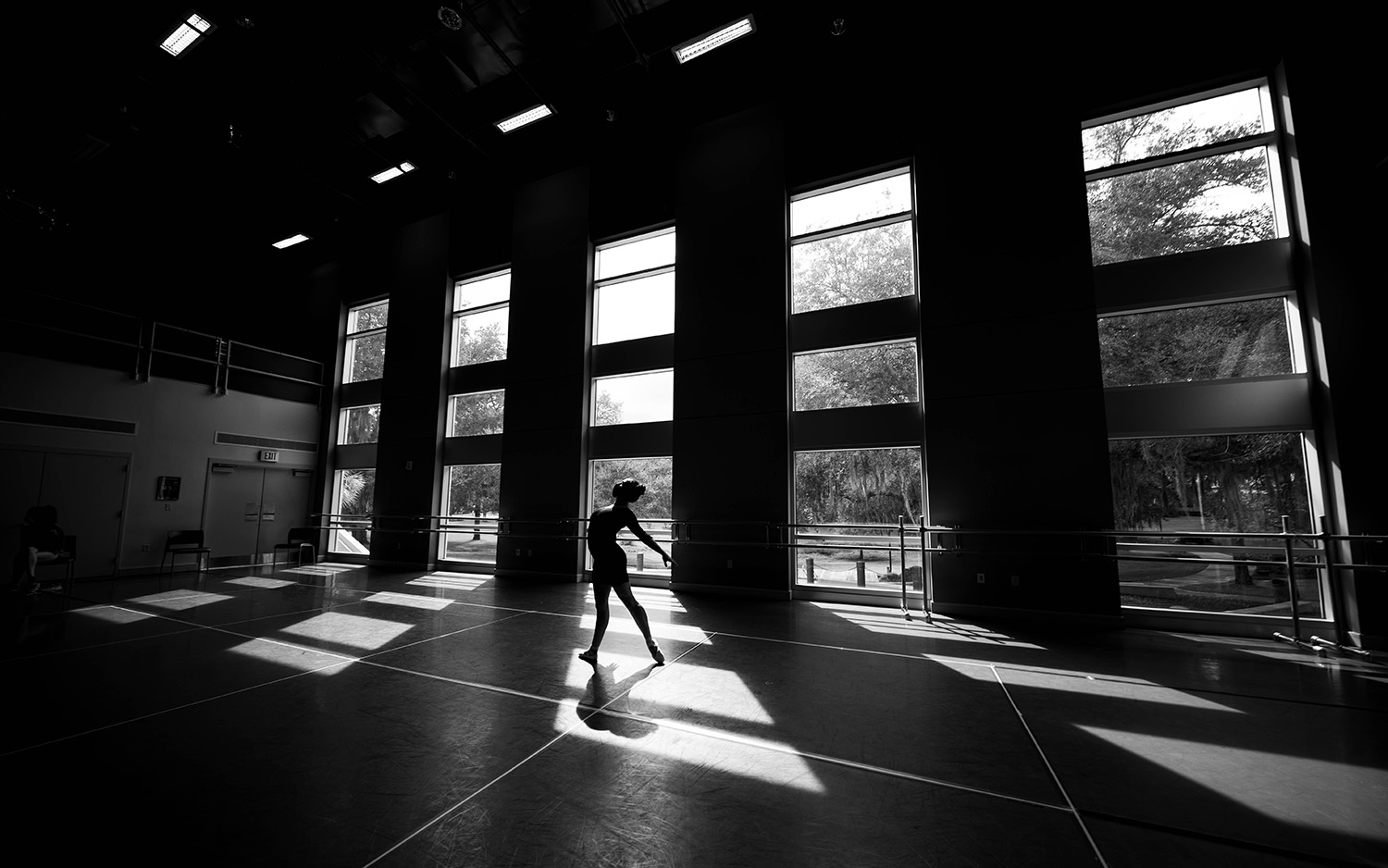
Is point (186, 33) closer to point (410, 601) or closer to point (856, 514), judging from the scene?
point (410, 601)

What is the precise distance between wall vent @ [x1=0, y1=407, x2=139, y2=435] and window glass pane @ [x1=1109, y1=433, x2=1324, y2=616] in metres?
17.0

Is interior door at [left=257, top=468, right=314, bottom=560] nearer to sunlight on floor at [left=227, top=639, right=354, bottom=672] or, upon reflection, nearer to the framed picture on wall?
the framed picture on wall

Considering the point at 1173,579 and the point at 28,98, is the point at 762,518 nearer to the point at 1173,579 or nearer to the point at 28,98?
the point at 1173,579

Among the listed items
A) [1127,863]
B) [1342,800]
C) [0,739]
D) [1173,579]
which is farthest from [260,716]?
[1173,579]

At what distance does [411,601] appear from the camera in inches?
303

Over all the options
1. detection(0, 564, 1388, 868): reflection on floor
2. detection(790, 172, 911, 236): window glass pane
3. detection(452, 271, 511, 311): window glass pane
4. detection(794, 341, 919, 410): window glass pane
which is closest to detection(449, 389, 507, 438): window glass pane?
detection(452, 271, 511, 311): window glass pane

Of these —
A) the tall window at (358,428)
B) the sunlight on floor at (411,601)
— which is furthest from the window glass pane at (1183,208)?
the tall window at (358,428)

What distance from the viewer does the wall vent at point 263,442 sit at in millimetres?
11867

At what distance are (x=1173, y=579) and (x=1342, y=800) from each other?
4.63 meters

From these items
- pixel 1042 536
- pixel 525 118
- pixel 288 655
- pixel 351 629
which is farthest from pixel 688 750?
pixel 525 118

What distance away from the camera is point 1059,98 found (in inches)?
284

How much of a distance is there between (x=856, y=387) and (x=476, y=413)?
8.17 meters

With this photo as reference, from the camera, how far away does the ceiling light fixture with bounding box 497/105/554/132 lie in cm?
892

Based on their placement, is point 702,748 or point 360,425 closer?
point 702,748
